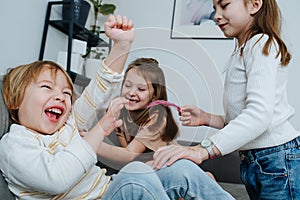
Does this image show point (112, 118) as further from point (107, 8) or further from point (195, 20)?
point (107, 8)

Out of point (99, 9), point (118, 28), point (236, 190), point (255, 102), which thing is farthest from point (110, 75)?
point (99, 9)

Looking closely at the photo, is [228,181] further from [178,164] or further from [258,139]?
[178,164]

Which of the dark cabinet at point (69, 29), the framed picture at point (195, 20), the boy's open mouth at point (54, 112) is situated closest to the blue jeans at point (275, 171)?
the boy's open mouth at point (54, 112)

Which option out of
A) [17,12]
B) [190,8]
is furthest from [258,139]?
[190,8]

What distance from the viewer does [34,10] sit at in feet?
5.77

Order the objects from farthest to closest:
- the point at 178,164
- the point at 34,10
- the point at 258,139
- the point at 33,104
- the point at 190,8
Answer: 1. the point at 190,8
2. the point at 34,10
3. the point at 258,139
4. the point at 33,104
5. the point at 178,164

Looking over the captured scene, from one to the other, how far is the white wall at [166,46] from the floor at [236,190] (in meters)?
0.46

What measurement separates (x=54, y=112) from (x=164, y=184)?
309 mm

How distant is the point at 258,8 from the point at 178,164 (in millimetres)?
511

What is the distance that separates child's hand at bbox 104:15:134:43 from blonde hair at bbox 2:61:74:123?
17 centimetres

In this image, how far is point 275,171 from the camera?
Answer: 0.82 m

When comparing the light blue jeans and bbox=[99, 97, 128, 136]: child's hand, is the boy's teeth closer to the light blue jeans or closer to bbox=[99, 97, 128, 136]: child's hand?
bbox=[99, 97, 128, 136]: child's hand

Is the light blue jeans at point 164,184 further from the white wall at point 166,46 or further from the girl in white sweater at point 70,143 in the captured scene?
the white wall at point 166,46

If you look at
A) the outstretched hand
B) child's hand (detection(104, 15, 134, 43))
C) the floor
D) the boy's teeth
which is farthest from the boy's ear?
the floor
